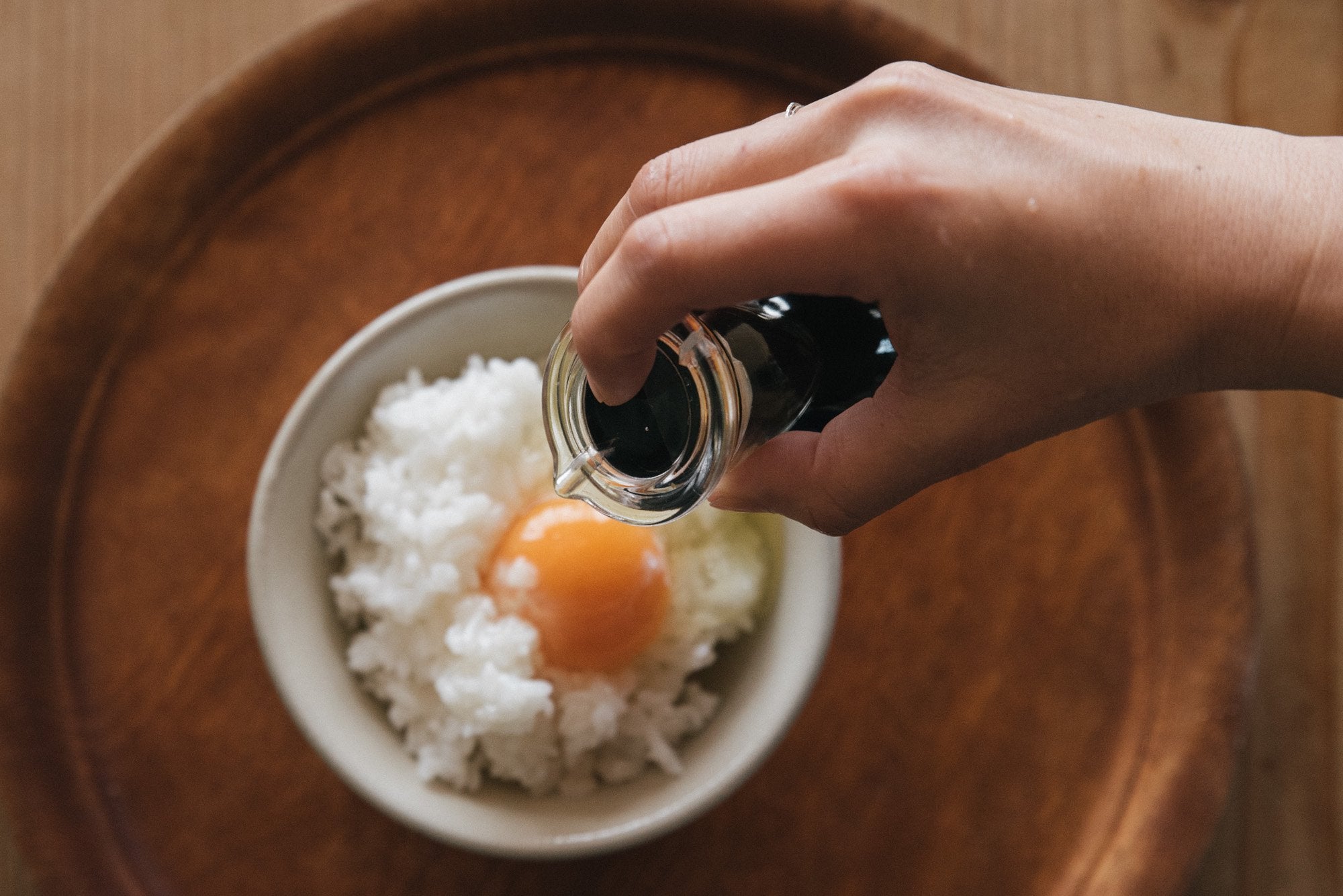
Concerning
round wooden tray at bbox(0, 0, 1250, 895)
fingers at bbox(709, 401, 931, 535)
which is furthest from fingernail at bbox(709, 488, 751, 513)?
round wooden tray at bbox(0, 0, 1250, 895)

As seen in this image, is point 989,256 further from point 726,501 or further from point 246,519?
point 246,519

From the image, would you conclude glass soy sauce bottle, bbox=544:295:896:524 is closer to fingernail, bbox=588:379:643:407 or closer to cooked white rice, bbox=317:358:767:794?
fingernail, bbox=588:379:643:407

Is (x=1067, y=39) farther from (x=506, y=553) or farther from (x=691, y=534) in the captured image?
(x=506, y=553)

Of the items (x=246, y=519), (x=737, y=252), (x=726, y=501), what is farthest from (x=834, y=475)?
(x=246, y=519)

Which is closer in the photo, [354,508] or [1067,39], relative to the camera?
[354,508]

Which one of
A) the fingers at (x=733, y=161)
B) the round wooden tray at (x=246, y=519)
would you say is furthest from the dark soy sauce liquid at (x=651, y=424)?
the round wooden tray at (x=246, y=519)

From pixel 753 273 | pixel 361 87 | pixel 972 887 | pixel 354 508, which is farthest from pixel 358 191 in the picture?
pixel 972 887
